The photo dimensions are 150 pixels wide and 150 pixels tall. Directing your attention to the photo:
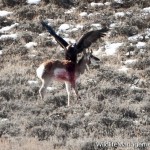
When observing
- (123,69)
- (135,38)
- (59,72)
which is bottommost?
(123,69)

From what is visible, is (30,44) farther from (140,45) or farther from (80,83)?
(80,83)

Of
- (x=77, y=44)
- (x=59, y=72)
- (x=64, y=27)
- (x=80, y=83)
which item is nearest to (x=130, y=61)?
(x=80, y=83)

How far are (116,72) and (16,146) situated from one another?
7409 mm

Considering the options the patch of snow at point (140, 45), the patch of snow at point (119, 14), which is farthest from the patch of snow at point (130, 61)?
the patch of snow at point (119, 14)

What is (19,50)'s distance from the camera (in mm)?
21922

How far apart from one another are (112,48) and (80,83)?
3.93m

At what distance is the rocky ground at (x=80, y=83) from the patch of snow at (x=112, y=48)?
35mm

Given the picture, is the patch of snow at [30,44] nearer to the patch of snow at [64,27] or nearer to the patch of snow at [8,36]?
the patch of snow at [8,36]

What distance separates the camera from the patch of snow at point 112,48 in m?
21.2

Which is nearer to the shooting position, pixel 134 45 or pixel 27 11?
pixel 134 45

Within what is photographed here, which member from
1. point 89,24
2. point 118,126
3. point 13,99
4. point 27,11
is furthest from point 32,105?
point 27,11

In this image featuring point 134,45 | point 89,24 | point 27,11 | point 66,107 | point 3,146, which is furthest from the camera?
point 27,11

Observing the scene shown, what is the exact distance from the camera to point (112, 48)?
21.5 metres

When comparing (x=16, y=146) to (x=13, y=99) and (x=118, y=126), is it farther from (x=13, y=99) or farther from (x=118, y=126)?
(x=13, y=99)
